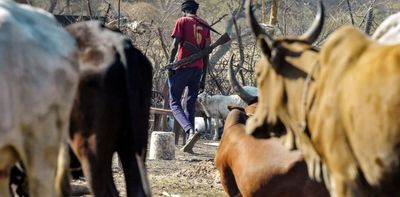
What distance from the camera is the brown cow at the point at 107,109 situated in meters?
6.74

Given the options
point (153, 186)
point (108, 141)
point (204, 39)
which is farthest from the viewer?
point (204, 39)

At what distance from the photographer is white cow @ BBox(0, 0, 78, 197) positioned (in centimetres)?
573

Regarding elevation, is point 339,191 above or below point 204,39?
below

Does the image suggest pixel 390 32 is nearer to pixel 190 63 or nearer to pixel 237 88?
pixel 237 88

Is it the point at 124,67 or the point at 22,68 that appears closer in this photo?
the point at 22,68

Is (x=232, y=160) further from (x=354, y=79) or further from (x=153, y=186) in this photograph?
(x=354, y=79)

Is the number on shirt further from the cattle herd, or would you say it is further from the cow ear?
the cow ear

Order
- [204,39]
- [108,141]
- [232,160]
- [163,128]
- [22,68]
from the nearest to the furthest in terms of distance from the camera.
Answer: [22,68]
[108,141]
[232,160]
[204,39]
[163,128]

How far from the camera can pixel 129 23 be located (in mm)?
17797

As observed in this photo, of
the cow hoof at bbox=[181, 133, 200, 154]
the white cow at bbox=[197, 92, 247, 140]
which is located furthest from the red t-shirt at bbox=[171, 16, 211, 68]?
the white cow at bbox=[197, 92, 247, 140]

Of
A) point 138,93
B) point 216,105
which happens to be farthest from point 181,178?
point 216,105

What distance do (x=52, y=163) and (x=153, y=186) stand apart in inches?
182

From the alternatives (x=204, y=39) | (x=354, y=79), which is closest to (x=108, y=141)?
(x=354, y=79)

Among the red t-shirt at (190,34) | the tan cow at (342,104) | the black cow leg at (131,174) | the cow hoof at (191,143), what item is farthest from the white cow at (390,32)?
the cow hoof at (191,143)
